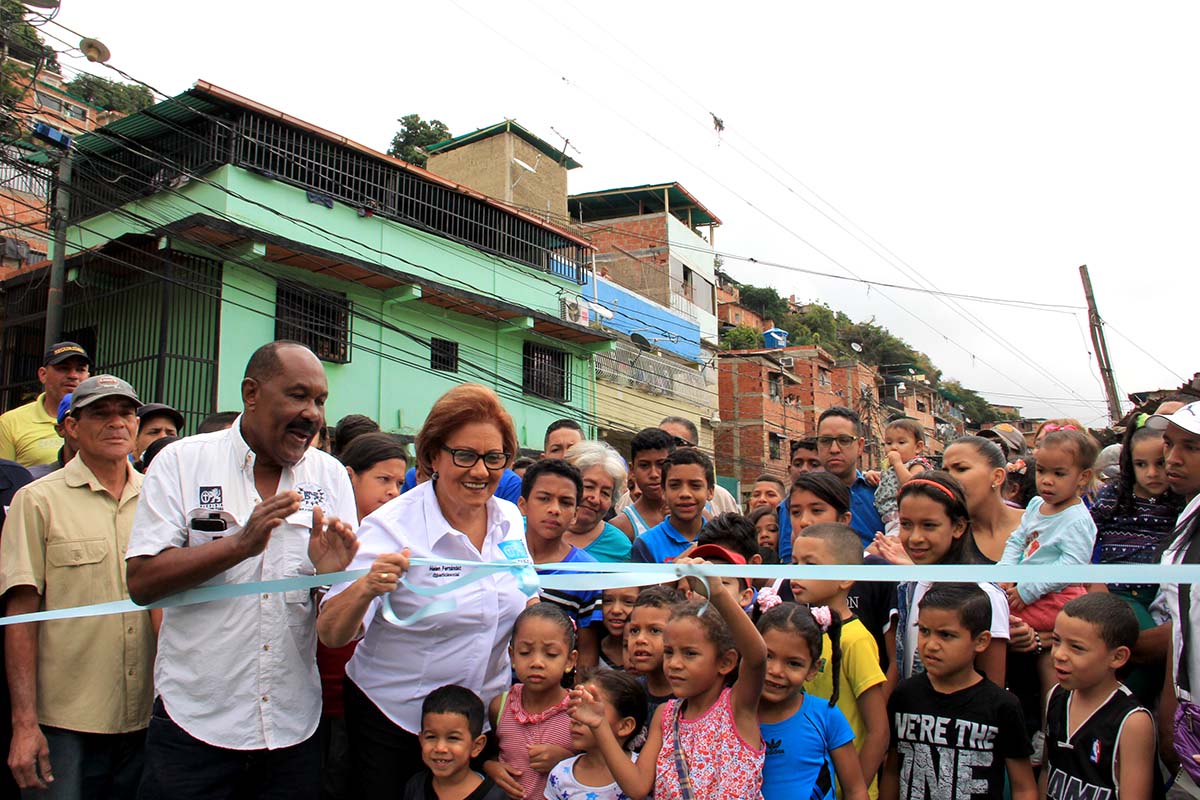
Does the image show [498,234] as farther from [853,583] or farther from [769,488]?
[853,583]

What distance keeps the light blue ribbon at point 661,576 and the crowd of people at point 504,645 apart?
2cm

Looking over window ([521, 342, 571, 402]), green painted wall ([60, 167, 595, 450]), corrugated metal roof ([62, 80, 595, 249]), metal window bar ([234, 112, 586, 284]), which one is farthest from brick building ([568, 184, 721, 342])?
corrugated metal roof ([62, 80, 595, 249])

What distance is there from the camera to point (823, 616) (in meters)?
3.36

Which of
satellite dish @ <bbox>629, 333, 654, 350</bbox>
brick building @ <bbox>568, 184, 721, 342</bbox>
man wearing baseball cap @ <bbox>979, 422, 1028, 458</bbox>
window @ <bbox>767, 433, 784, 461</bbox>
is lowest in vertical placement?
man wearing baseball cap @ <bbox>979, 422, 1028, 458</bbox>

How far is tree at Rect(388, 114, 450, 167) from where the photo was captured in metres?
30.4

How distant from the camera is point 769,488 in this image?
21.0 feet

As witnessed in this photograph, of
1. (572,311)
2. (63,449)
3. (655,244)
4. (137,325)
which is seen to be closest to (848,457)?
(63,449)

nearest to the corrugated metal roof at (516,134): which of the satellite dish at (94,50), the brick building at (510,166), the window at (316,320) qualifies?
the brick building at (510,166)

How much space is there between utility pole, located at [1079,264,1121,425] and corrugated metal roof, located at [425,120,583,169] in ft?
45.5

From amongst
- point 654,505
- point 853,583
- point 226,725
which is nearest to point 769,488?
point 654,505

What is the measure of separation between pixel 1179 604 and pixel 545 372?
18190mm

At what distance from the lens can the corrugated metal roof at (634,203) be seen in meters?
30.4

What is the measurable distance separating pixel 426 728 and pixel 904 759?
5.82ft

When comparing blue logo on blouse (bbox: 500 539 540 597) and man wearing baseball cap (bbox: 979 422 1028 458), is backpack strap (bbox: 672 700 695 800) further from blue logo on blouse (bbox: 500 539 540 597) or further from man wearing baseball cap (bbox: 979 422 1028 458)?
man wearing baseball cap (bbox: 979 422 1028 458)
